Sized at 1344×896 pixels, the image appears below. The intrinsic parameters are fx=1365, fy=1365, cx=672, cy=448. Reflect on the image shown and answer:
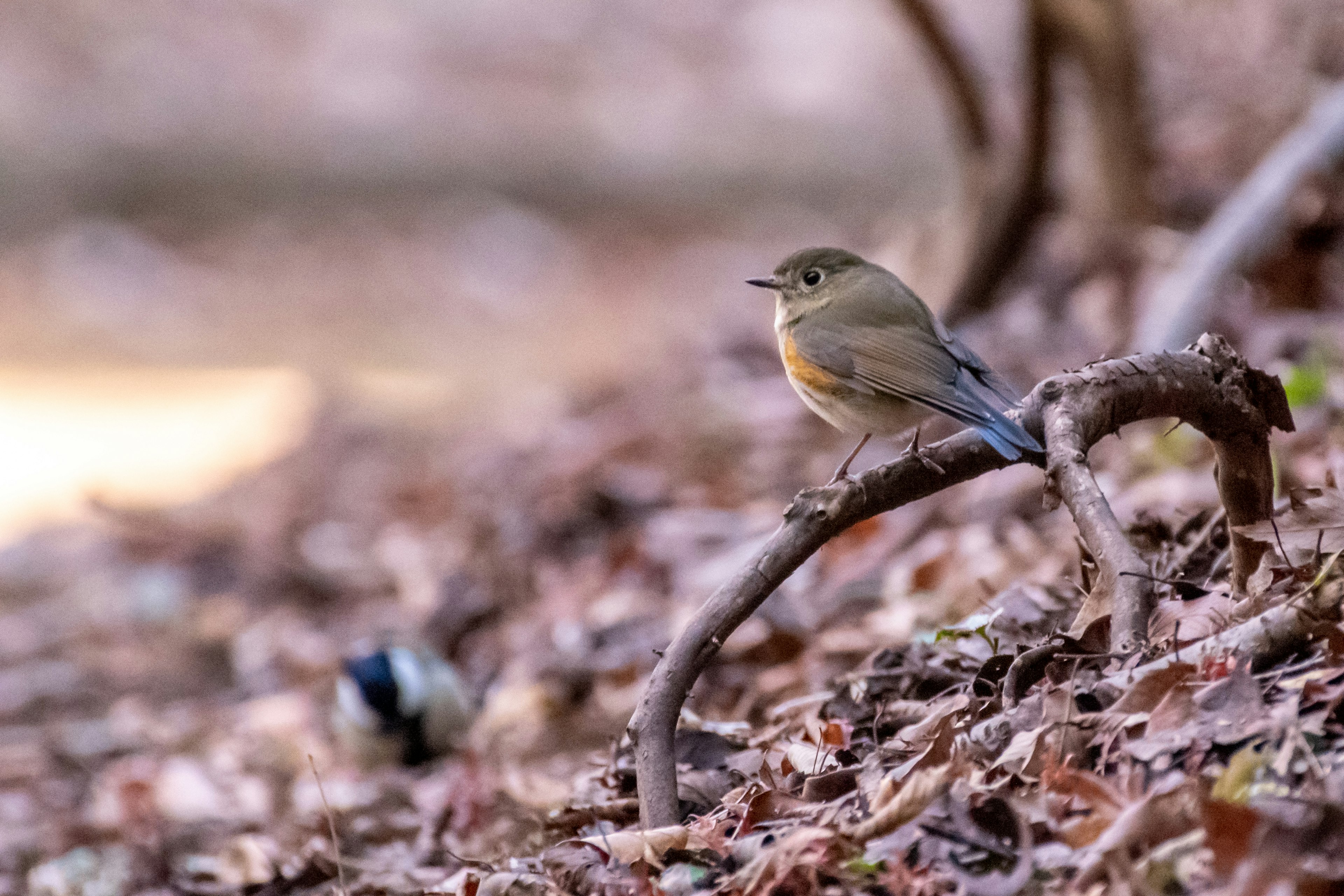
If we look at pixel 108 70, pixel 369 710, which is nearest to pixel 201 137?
pixel 108 70

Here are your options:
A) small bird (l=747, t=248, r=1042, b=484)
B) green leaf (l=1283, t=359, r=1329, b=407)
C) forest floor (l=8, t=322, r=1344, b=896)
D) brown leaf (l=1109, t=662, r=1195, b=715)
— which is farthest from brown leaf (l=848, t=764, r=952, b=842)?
green leaf (l=1283, t=359, r=1329, b=407)

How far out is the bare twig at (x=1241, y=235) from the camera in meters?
4.41

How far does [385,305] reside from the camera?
13664 mm

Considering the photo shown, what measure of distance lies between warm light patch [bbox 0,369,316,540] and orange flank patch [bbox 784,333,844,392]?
532 centimetres

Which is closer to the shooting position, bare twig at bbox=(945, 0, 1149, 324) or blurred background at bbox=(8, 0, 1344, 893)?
blurred background at bbox=(8, 0, 1344, 893)

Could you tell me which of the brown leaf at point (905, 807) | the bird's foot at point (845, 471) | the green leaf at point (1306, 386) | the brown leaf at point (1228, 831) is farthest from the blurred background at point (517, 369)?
the brown leaf at point (1228, 831)

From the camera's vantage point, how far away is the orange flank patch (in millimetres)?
2639

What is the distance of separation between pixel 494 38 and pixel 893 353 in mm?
17458

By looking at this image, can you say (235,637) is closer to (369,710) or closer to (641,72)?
(369,710)

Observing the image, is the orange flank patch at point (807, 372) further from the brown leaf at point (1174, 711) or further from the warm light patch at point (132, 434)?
the warm light patch at point (132, 434)

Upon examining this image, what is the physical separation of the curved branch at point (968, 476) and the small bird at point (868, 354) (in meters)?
0.13

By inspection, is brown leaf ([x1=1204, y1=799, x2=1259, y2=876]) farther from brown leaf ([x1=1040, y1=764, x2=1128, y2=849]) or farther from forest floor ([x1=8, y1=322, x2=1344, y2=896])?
brown leaf ([x1=1040, y1=764, x2=1128, y2=849])

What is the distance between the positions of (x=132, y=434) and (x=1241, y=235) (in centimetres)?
720

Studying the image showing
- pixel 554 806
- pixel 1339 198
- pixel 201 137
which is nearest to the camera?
pixel 554 806
